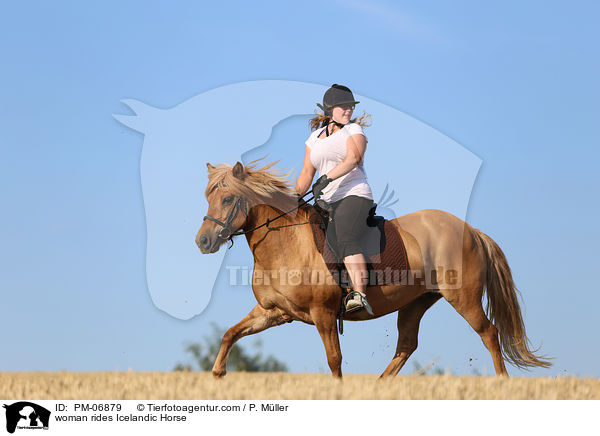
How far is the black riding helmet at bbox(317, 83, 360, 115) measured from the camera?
7336 mm

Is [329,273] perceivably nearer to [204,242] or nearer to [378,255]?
[378,255]

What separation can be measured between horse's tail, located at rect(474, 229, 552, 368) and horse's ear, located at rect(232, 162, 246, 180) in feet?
10.6

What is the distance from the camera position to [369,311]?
7.28m

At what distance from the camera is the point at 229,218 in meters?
7.14

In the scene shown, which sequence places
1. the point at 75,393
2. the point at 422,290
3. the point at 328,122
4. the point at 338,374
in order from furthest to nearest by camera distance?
the point at 422,290 < the point at 328,122 < the point at 338,374 < the point at 75,393

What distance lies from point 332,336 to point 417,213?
2.06 m

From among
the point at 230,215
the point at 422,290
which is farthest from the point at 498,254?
the point at 230,215

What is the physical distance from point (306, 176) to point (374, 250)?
3.66 feet

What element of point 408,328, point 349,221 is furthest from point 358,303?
point 408,328

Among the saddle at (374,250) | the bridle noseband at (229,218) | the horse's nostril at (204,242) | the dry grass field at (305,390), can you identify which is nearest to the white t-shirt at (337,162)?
the saddle at (374,250)

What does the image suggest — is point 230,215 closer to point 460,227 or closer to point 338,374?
A: point 338,374
